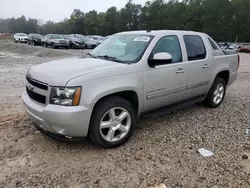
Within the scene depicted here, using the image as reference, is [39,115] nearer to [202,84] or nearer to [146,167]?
[146,167]

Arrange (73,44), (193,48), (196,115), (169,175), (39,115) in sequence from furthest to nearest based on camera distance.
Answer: (73,44), (196,115), (193,48), (39,115), (169,175)

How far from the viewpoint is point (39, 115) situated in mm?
3227

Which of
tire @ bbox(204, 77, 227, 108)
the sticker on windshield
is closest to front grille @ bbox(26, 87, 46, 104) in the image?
the sticker on windshield

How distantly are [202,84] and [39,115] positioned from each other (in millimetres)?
3252

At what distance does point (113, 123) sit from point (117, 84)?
585mm

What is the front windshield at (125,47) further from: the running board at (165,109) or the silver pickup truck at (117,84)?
the running board at (165,109)

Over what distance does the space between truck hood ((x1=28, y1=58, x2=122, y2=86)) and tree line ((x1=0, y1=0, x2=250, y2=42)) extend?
57180 mm

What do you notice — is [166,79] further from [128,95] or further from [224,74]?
[224,74]

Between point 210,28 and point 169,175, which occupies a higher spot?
point 210,28

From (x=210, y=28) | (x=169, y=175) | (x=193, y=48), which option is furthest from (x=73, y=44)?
(x=210, y=28)

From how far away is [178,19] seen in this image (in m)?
62.2

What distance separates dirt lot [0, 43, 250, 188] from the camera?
2.93 meters

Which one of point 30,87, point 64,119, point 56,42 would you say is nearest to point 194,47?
point 64,119

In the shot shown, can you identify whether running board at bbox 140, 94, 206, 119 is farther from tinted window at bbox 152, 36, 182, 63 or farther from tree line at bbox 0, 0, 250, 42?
tree line at bbox 0, 0, 250, 42
